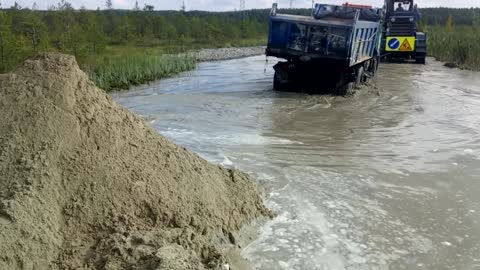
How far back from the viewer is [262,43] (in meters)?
51.9

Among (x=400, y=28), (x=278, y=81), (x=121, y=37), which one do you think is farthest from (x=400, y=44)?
(x=121, y=37)

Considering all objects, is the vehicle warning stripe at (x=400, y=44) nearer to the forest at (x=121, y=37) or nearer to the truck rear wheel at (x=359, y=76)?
the forest at (x=121, y=37)

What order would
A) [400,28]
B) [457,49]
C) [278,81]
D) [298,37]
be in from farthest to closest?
1. [457,49]
2. [400,28]
3. [278,81]
4. [298,37]

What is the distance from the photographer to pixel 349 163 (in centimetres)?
762

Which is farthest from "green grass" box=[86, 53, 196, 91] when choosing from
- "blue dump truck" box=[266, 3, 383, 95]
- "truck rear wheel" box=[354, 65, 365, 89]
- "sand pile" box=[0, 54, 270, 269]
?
"sand pile" box=[0, 54, 270, 269]

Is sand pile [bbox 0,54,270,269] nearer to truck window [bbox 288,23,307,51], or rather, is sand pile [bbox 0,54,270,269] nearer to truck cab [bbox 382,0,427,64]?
truck window [bbox 288,23,307,51]

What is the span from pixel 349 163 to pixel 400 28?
15.8 metres

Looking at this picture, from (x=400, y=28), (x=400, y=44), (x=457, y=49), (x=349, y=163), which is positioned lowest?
(x=349, y=163)

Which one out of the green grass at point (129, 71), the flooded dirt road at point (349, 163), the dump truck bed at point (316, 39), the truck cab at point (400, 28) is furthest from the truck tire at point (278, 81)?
the truck cab at point (400, 28)

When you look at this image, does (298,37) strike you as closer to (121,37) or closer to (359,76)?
(359,76)

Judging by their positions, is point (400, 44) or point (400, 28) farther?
point (400, 44)

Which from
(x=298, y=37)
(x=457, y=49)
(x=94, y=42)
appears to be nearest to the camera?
(x=298, y=37)

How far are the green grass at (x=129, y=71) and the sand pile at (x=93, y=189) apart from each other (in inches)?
484

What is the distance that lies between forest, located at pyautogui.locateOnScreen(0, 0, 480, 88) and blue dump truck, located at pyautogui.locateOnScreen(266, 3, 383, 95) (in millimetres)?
6553
